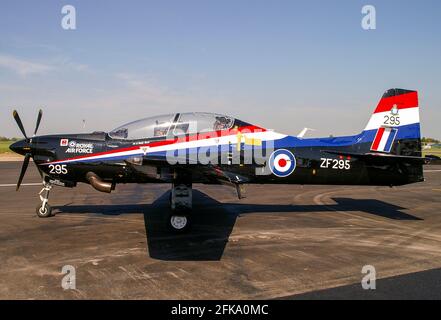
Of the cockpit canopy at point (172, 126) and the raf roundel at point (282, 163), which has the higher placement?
the cockpit canopy at point (172, 126)

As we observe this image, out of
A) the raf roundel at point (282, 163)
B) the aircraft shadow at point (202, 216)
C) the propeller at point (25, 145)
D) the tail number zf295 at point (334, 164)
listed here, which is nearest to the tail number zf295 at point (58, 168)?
the propeller at point (25, 145)

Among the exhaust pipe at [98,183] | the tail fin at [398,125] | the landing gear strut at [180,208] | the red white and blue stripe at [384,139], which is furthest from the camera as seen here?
the red white and blue stripe at [384,139]

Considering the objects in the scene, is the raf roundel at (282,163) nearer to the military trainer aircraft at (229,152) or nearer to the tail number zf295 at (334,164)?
the military trainer aircraft at (229,152)

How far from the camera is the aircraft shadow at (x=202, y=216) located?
6.51 m

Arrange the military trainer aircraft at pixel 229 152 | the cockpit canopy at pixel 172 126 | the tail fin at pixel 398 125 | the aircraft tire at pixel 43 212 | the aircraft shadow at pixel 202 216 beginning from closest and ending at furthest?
the aircraft shadow at pixel 202 216
the military trainer aircraft at pixel 229 152
the cockpit canopy at pixel 172 126
the aircraft tire at pixel 43 212
the tail fin at pixel 398 125

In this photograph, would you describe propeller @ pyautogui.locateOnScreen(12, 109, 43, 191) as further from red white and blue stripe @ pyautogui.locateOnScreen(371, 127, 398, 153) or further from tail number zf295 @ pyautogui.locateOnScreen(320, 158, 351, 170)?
red white and blue stripe @ pyautogui.locateOnScreen(371, 127, 398, 153)

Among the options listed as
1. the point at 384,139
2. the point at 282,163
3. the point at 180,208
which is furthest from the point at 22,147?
the point at 384,139

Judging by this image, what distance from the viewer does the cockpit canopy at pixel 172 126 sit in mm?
8500

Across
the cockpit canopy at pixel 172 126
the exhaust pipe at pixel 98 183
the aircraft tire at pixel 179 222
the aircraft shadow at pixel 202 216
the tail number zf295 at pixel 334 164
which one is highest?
the cockpit canopy at pixel 172 126

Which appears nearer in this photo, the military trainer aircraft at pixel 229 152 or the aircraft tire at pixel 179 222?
the aircraft tire at pixel 179 222

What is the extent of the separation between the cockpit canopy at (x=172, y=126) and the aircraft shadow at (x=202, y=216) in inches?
92.1

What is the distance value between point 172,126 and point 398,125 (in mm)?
6347
